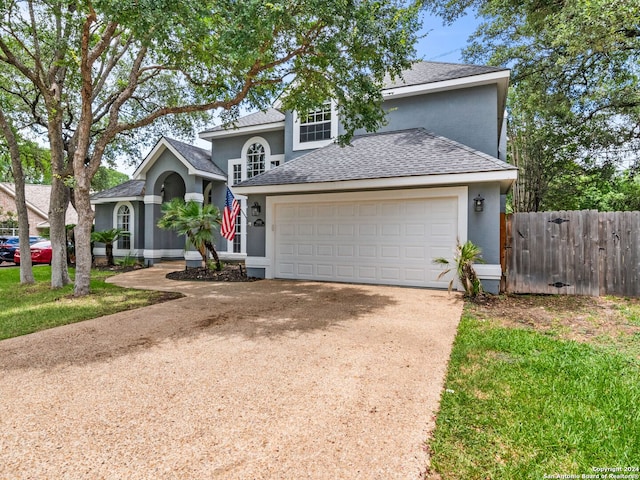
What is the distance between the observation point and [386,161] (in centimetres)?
959

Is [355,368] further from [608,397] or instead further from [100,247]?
[100,247]

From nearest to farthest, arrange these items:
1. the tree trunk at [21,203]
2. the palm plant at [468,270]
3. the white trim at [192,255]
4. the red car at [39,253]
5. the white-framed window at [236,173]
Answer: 1. the palm plant at [468,270]
2. the tree trunk at [21,203]
3. the white trim at [192,255]
4. the white-framed window at [236,173]
5. the red car at [39,253]

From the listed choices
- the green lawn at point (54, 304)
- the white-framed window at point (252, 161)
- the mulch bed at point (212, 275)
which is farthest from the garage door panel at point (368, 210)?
the white-framed window at point (252, 161)

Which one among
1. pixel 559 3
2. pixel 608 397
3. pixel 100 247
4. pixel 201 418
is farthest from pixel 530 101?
pixel 100 247

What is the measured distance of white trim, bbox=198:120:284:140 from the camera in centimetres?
1380

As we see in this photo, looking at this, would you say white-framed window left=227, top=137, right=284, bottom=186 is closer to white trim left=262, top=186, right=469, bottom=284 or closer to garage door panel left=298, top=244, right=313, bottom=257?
white trim left=262, top=186, right=469, bottom=284

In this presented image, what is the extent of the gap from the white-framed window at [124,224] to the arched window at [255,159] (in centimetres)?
627

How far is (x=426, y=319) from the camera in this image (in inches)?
228

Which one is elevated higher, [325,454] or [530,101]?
[530,101]

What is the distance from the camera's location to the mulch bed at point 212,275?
34.6 ft

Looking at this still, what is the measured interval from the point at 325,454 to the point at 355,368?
1.49m

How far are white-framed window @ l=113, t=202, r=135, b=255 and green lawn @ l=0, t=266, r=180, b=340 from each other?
21.2 feet

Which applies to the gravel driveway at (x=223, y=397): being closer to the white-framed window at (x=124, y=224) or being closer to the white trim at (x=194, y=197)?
the white trim at (x=194, y=197)

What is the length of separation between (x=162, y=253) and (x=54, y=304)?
8.43 metres
